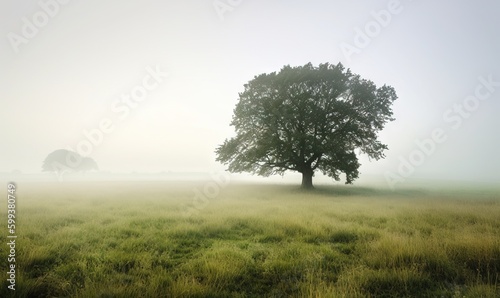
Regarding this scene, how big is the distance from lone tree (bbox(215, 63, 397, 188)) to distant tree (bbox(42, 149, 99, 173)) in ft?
243

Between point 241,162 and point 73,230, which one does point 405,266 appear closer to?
point 73,230

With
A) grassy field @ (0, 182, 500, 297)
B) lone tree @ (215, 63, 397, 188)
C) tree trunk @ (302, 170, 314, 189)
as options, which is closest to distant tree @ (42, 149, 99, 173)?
lone tree @ (215, 63, 397, 188)

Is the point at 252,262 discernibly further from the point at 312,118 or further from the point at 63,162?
the point at 63,162

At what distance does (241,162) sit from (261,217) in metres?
15.9

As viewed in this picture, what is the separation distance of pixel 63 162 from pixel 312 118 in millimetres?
83152

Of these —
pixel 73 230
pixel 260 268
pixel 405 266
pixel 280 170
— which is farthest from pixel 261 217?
pixel 280 170

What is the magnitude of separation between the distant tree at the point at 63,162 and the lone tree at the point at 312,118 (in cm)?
7401

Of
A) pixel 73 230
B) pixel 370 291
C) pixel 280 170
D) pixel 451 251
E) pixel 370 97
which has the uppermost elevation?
pixel 370 97

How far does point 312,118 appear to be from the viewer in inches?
981

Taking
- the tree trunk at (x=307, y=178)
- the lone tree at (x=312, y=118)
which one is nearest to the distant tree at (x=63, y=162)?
the lone tree at (x=312, y=118)

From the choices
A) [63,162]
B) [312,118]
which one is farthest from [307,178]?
[63,162]

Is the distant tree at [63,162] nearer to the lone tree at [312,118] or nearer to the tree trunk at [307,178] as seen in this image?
the lone tree at [312,118]

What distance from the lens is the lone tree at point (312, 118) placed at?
24625mm

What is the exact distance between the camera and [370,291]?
454 cm
